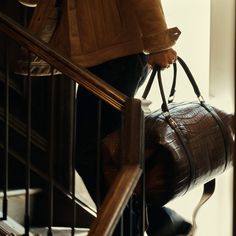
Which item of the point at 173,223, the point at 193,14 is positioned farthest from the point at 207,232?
the point at 173,223

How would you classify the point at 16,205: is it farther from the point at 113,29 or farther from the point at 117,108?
the point at 113,29

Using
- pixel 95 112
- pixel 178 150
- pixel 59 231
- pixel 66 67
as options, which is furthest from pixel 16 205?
pixel 178 150

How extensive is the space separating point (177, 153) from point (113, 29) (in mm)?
489

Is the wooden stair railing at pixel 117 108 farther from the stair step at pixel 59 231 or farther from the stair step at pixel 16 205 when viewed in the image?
the stair step at pixel 16 205

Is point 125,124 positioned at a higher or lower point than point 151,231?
higher

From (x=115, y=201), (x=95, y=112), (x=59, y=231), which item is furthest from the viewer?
(x=59, y=231)

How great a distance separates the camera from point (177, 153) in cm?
184

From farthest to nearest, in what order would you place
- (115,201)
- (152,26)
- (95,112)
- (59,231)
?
(59,231) → (95,112) → (152,26) → (115,201)

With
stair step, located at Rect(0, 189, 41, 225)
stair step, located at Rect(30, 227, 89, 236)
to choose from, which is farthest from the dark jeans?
stair step, located at Rect(0, 189, 41, 225)

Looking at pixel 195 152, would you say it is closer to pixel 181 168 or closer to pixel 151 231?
pixel 181 168

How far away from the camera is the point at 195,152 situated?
1.92 meters

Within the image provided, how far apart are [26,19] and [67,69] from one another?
118 centimetres

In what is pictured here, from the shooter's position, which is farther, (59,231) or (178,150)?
(59,231)

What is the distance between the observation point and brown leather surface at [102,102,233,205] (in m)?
1.84
